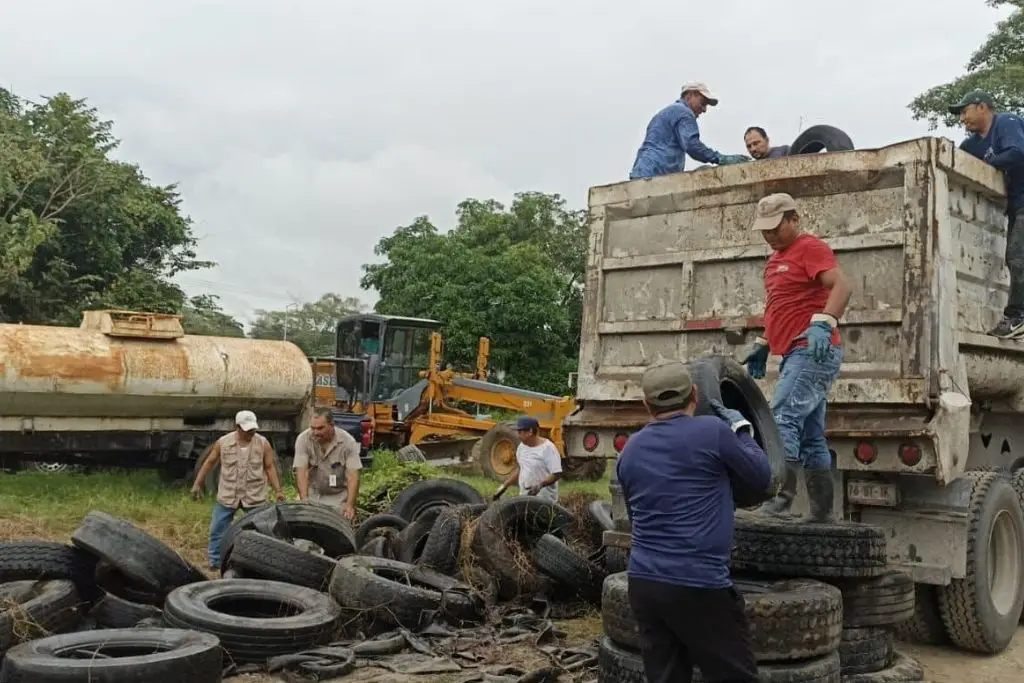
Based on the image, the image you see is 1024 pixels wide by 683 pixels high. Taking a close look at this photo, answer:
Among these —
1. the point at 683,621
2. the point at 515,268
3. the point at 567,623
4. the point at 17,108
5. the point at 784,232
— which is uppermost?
the point at 17,108

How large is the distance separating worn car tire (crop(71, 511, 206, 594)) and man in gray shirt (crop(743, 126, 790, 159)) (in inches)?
206

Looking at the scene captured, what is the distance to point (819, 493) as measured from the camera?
509 centimetres

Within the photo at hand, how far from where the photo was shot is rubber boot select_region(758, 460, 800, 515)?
497 cm

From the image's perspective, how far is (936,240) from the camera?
5566mm

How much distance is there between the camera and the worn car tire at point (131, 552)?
19.2ft

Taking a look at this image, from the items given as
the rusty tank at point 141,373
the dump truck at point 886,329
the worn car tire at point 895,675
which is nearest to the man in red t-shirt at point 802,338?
the dump truck at point 886,329

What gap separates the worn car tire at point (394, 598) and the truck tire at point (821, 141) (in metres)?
3.65

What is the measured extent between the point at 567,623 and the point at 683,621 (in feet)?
10.8

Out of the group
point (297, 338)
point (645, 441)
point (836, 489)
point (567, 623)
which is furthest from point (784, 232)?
point (297, 338)

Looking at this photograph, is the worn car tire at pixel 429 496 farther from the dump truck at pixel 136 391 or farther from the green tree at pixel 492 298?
the green tree at pixel 492 298

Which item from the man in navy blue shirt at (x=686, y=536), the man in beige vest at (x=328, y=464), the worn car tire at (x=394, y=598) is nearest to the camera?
the man in navy blue shirt at (x=686, y=536)

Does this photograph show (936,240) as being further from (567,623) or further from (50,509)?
(50,509)

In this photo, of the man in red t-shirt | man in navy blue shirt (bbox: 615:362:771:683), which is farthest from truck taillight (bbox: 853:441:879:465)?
man in navy blue shirt (bbox: 615:362:771:683)

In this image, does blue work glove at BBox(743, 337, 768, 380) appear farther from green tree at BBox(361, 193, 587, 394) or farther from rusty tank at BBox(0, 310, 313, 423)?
green tree at BBox(361, 193, 587, 394)
